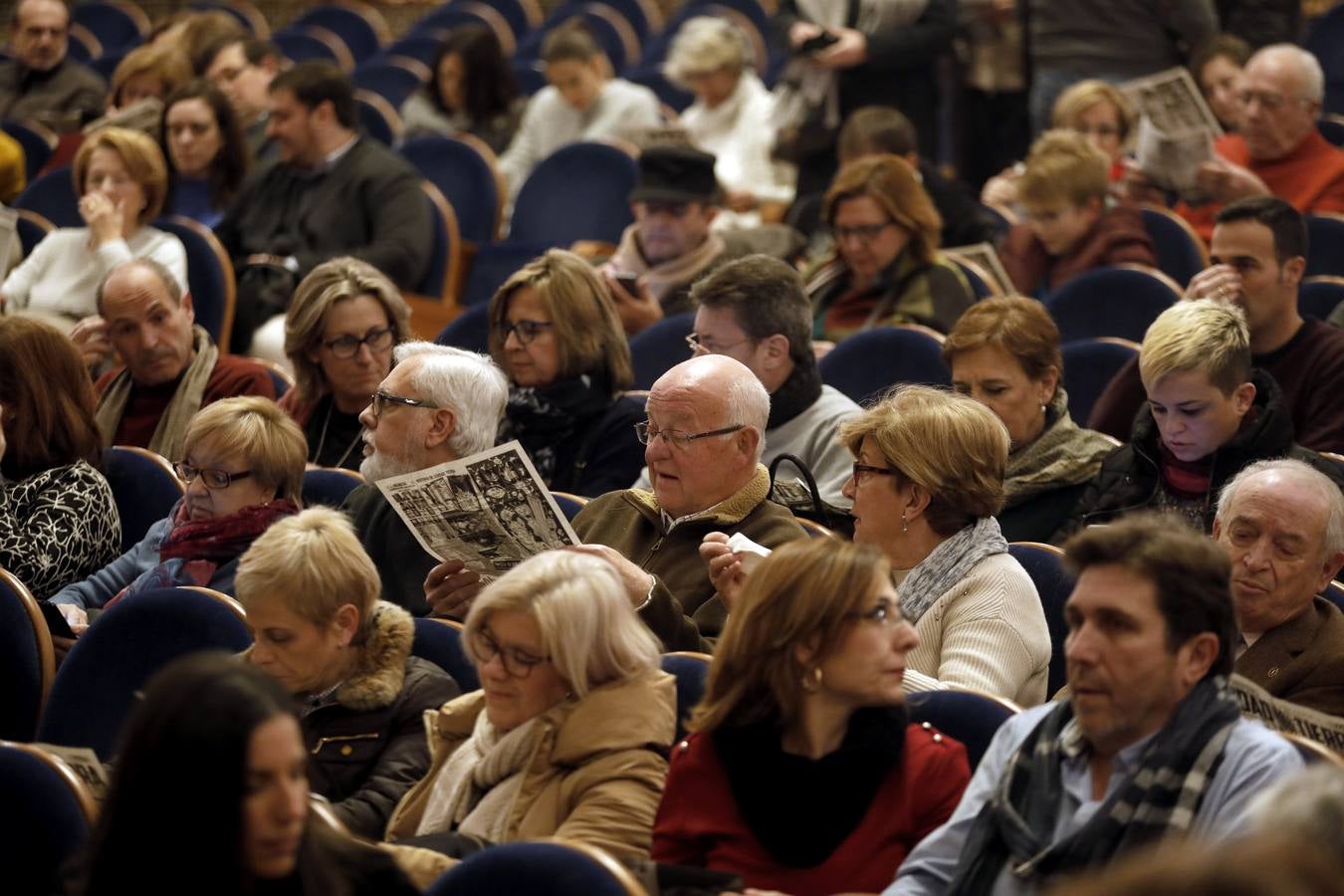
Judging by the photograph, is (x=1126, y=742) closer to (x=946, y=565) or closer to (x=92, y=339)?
(x=946, y=565)

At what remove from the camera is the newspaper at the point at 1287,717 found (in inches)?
102

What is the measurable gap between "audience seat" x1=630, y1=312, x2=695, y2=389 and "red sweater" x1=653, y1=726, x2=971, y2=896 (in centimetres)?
224

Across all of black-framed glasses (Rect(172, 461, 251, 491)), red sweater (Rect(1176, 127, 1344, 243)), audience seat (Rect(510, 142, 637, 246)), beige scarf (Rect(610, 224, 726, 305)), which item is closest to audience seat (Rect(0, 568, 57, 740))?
black-framed glasses (Rect(172, 461, 251, 491))

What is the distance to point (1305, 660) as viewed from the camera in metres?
2.79

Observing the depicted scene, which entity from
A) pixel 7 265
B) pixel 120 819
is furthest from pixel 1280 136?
pixel 120 819

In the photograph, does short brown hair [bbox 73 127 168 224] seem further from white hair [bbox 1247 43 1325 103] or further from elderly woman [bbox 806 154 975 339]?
white hair [bbox 1247 43 1325 103]

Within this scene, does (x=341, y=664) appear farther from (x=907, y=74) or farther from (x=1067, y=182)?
(x=907, y=74)

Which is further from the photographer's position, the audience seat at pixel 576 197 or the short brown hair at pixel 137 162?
the audience seat at pixel 576 197

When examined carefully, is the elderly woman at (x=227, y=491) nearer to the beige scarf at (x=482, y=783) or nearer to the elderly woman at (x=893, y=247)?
the beige scarf at (x=482, y=783)

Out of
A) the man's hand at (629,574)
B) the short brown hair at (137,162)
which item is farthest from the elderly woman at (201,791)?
the short brown hair at (137,162)

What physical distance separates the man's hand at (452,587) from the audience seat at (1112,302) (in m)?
2.05

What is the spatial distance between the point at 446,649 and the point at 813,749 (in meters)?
0.77

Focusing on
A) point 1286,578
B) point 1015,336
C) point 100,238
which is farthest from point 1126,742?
point 100,238

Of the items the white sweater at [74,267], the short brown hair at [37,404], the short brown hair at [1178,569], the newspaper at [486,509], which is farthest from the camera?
the white sweater at [74,267]
